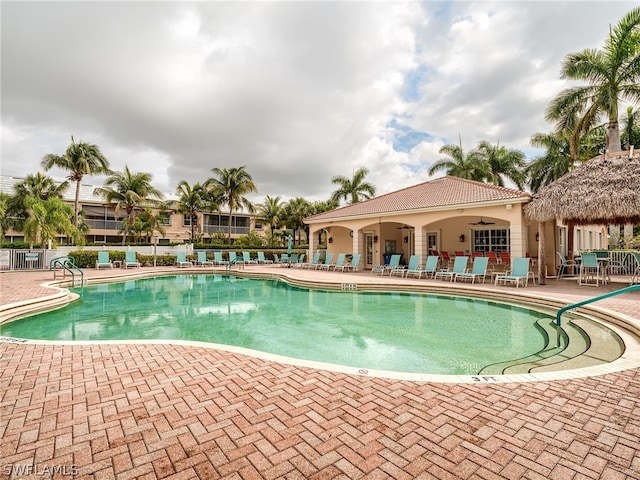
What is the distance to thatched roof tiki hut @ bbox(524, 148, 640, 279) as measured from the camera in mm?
10906

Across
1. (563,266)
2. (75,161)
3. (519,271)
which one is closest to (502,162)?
(563,266)

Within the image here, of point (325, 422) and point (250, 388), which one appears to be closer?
point (325, 422)

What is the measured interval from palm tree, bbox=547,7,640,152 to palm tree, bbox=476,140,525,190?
36.7ft

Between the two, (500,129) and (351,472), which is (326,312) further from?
(500,129)

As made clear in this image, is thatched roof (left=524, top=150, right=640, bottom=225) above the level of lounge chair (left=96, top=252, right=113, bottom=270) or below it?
above

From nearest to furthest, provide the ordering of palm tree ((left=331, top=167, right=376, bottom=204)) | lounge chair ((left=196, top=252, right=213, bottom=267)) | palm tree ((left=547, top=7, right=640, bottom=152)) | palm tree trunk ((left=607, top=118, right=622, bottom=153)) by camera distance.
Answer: palm tree ((left=547, top=7, right=640, bottom=152)) → palm tree trunk ((left=607, top=118, right=622, bottom=153)) → lounge chair ((left=196, top=252, right=213, bottom=267)) → palm tree ((left=331, top=167, right=376, bottom=204))

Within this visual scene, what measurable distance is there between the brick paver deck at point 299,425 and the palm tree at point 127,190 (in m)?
26.6

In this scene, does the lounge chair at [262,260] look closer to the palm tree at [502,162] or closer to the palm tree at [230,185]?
the palm tree at [230,185]

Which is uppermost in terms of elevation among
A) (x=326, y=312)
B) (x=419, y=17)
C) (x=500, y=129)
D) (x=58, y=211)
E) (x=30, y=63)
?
(x=500, y=129)

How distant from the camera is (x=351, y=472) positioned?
211 centimetres

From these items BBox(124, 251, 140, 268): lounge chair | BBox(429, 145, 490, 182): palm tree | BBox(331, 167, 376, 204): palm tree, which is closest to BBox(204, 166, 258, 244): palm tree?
BBox(331, 167, 376, 204): palm tree

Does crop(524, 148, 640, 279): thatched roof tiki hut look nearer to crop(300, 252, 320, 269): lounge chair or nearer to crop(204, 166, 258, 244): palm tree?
crop(300, 252, 320, 269): lounge chair

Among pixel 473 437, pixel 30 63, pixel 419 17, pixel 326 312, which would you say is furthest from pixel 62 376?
pixel 419 17

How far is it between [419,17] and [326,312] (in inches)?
358
